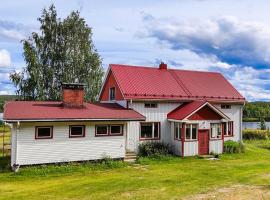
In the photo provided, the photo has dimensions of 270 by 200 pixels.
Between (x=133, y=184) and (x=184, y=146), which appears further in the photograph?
(x=184, y=146)

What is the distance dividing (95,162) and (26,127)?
505cm

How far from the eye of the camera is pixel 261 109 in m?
140

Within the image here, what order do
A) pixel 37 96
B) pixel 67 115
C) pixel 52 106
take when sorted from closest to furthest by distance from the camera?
pixel 67 115
pixel 52 106
pixel 37 96

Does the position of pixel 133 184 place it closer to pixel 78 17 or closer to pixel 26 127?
pixel 26 127

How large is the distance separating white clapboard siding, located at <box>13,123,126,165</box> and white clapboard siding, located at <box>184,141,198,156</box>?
5.10m

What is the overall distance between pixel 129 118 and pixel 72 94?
442 centimetres

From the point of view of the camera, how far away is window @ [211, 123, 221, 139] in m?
25.7

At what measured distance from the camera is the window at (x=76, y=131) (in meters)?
20.5

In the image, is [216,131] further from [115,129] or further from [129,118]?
[115,129]

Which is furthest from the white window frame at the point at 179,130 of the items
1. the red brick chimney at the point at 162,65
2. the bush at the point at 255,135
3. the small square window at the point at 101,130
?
the bush at the point at 255,135

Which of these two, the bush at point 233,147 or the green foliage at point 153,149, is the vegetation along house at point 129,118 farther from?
the bush at point 233,147

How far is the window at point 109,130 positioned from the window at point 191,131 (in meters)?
5.45

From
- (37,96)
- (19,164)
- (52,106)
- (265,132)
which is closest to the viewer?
(19,164)

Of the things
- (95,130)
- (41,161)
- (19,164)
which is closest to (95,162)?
(95,130)
